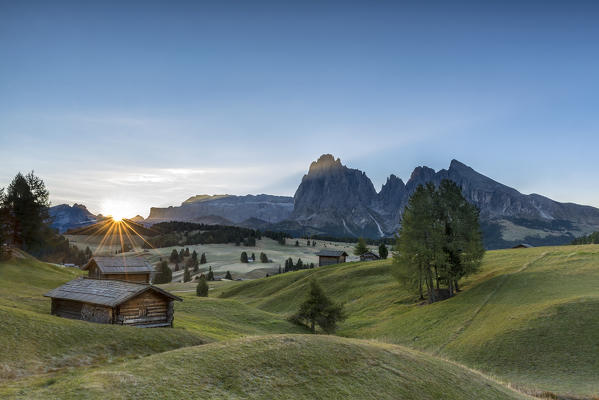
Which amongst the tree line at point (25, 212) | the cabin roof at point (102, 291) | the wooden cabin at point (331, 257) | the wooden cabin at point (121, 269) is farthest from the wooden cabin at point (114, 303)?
the wooden cabin at point (331, 257)

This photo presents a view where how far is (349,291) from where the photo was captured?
3206 inches

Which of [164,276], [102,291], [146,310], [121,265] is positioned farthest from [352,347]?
[164,276]

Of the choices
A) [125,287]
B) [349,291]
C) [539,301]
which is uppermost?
[125,287]

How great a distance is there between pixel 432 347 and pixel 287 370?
92.2 feet

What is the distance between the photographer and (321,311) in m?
56.6

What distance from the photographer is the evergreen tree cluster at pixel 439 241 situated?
5741 cm

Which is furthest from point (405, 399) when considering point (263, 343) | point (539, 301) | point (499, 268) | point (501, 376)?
point (499, 268)

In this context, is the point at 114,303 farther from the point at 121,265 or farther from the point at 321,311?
the point at 321,311

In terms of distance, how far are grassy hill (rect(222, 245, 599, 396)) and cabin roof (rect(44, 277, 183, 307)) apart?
29.3 metres

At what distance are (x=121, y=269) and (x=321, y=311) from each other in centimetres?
2964

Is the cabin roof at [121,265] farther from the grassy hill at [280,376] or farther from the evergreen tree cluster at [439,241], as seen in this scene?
the evergreen tree cluster at [439,241]

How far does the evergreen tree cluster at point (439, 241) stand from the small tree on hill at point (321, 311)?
1308cm

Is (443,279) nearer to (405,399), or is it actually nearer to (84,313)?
(405,399)

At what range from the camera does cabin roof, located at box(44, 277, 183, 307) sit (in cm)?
3522
